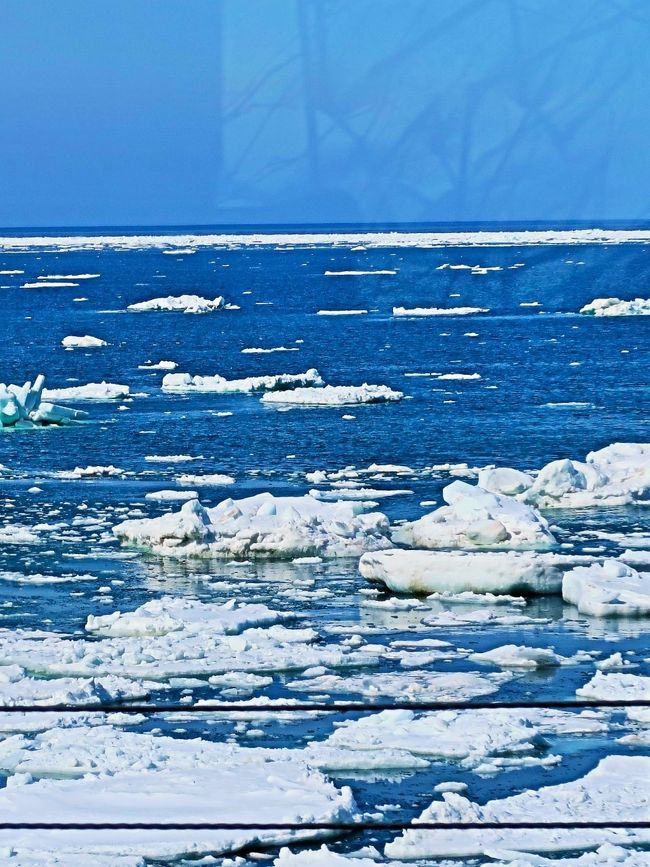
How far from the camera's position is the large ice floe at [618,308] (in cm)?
5481

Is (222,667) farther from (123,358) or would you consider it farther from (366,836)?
(123,358)

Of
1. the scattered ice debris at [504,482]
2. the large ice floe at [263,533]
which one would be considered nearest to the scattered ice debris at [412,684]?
the large ice floe at [263,533]

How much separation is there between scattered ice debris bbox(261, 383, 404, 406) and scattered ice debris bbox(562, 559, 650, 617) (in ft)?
→ 51.0

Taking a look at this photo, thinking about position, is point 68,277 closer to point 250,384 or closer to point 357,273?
point 357,273

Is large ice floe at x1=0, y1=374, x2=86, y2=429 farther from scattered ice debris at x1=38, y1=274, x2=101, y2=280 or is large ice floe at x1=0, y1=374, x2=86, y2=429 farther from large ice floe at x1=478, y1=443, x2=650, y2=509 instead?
scattered ice debris at x1=38, y1=274, x2=101, y2=280

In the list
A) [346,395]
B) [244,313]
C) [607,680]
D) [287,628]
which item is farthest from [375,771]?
[244,313]

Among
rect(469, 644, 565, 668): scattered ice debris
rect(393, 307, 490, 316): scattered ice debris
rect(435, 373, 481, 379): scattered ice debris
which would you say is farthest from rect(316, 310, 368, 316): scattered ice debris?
rect(469, 644, 565, 668): scattered ice debris

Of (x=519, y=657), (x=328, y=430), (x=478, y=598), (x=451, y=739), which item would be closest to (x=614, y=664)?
(x=519, y=657)

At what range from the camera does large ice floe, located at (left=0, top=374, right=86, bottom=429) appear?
2747 centimetres

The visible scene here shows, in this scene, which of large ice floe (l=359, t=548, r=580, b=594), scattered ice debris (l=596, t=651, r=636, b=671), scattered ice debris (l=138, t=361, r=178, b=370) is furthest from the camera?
scattered ice debris (l=138, t=361, r=178, b=370)

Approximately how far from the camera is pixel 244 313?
6062 cm

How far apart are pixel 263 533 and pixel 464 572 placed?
9.56ft

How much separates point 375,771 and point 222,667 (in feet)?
8.89

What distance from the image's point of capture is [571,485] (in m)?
19.5
